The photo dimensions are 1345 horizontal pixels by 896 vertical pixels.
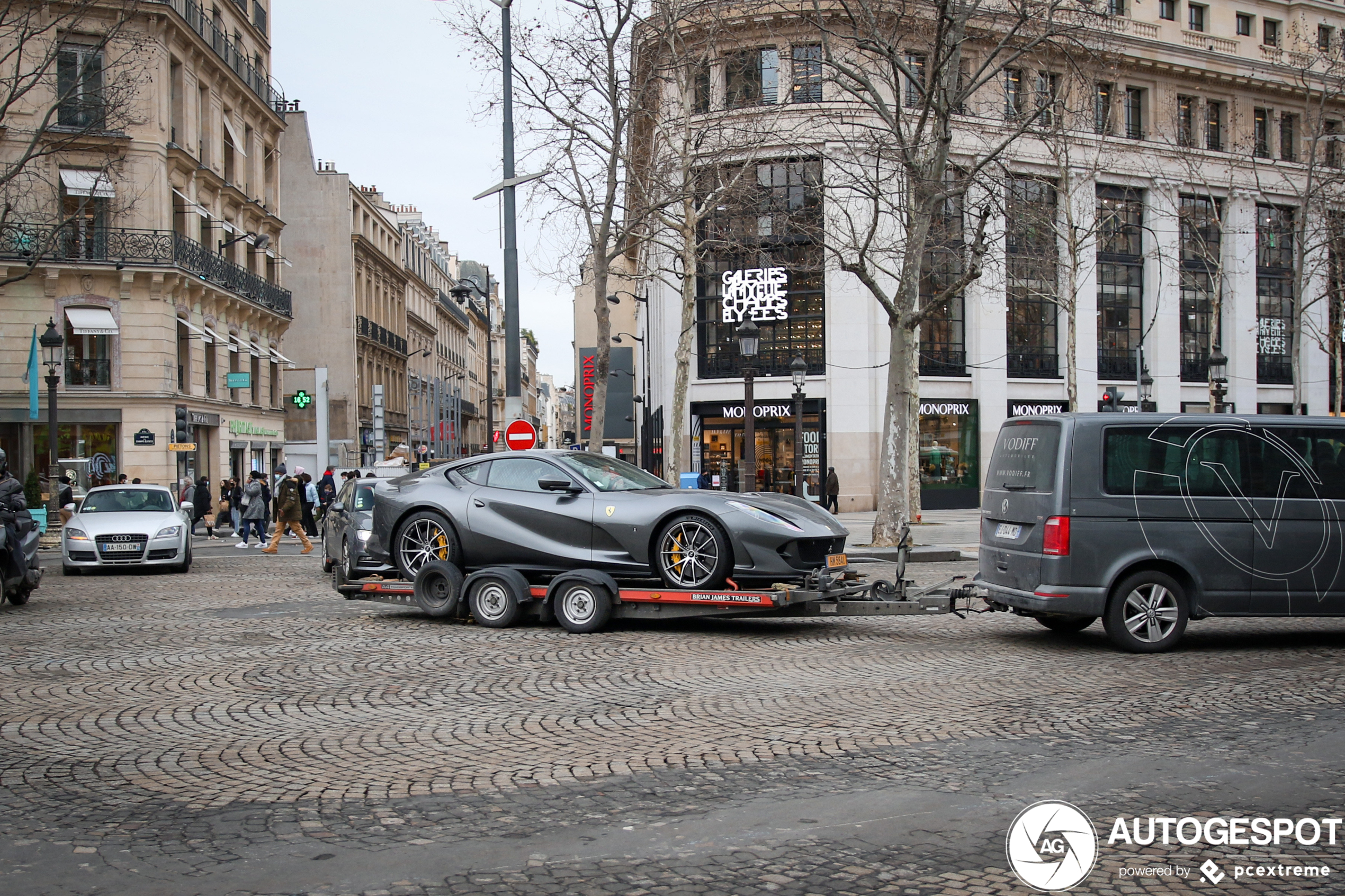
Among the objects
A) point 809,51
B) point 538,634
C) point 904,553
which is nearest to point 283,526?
point 538,634

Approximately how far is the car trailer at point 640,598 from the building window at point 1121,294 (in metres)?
33.5

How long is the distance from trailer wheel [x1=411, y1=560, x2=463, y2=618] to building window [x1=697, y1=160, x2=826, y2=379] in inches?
1012

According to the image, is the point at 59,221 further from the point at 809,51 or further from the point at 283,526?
the point at 809,51

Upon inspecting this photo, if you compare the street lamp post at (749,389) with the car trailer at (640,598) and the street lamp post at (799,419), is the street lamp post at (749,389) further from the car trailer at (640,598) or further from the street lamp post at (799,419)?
the car trailer at (640,598)

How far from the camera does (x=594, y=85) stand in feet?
78.1

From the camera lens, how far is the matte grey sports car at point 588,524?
10078mm

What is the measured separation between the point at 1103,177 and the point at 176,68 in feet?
104

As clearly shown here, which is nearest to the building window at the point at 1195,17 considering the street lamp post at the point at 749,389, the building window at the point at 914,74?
the building window at the point at 914,74

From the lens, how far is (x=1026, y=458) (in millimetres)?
9602

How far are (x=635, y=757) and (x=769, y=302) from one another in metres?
32.6

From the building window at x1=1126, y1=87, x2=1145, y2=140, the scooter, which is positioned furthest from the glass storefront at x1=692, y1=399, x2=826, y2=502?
the scooter

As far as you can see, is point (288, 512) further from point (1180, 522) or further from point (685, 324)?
point (1180, 522)

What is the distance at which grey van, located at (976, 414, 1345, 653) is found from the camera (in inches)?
358

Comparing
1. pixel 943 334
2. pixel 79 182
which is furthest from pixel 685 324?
pixel 79 182
